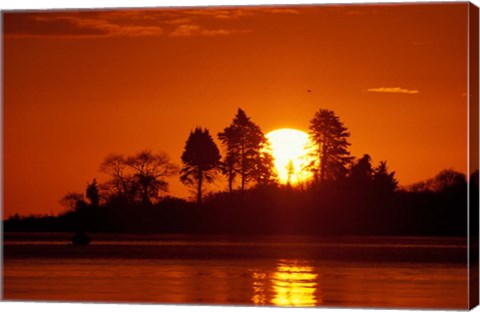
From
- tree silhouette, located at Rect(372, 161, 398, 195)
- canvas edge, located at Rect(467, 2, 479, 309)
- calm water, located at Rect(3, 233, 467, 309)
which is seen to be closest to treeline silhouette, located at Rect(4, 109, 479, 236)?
tree silhouette, located at Rect(372, 161, 398, 195)

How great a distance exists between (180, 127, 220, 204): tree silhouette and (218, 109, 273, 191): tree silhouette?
0.11 metres

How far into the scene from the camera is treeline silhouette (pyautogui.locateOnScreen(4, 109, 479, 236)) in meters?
12.7

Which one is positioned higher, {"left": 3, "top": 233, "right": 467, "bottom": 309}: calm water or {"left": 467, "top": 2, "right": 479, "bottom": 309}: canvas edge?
{"left": 467, "top": 2, "right": 479, "bottom": 309}: canvas edge

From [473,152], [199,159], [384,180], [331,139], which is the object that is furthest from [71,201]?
[473,152]

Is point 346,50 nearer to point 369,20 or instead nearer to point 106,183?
point 369,20

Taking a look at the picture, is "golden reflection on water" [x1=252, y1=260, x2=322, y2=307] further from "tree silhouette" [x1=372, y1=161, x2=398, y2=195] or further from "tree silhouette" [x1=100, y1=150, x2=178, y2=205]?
"tree silhouette" [x1=100, y1=150, x2=178, y2=205]

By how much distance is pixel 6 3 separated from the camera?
13.5 m

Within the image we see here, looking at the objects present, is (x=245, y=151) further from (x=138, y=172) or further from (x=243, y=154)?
(x=138, y=172)

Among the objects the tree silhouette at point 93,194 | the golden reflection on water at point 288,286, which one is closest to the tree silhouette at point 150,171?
the tree silhouette at point 93,194

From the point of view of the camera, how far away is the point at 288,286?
12.6 m

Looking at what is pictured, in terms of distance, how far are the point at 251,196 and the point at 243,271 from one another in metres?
0.69

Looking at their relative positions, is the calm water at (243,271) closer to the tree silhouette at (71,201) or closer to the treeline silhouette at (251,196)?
the treeline silhouette at (251,196)

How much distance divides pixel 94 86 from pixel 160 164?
1035mm

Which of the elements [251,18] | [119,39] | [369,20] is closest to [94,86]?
[119,39]
